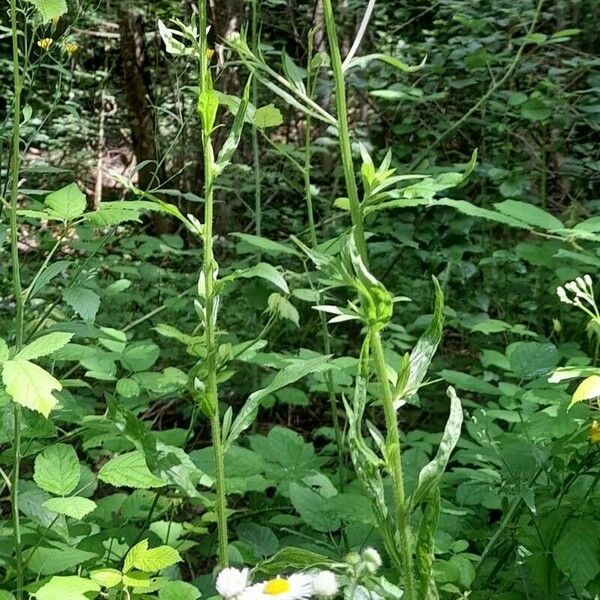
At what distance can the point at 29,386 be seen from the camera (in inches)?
35.5

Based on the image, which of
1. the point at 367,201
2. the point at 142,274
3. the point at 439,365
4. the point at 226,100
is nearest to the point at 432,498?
the point at 367,201

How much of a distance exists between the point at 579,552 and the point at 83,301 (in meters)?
0.87

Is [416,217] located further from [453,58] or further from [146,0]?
[146,0]

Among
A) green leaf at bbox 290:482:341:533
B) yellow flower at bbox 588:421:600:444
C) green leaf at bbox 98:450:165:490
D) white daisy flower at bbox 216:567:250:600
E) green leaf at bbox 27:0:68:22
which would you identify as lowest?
green leaf at bbox 290:482:341:533

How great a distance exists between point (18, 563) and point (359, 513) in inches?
21.0

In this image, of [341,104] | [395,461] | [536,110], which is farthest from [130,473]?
[536,110]

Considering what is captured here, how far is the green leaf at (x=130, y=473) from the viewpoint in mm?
1085

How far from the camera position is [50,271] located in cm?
118

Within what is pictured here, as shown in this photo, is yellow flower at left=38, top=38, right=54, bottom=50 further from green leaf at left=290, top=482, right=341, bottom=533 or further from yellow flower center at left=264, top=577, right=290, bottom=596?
yellow flower center at left=264, top=577, right=290, bottom=596

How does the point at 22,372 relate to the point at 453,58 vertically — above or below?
above

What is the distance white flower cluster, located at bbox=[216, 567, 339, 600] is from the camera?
0.87 m

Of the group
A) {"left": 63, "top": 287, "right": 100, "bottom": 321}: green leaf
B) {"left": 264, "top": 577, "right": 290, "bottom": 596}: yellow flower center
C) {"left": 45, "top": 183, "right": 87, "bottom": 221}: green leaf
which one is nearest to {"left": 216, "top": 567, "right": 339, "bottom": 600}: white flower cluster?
{"left": 264, "top": 577, "right": 290, "bottom": 596}: yellow flower center

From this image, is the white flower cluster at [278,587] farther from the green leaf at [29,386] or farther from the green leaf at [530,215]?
the green leaf at [530,215]

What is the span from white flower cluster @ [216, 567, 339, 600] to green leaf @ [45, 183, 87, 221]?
26.1 inches
